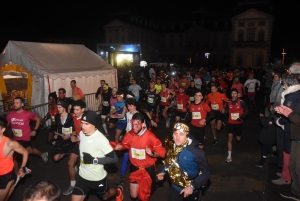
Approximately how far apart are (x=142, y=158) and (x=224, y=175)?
288 cm

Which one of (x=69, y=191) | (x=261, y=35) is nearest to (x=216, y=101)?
(x=69, y=191)

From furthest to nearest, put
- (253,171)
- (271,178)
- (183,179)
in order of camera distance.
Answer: (253,171), (271,178), (183,179)

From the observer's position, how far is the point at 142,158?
15.6 ft

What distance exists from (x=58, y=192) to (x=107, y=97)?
7.61 m

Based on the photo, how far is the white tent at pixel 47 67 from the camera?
Result: 11016 mm

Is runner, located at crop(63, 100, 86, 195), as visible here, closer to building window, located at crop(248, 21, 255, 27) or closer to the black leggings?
the black leggings

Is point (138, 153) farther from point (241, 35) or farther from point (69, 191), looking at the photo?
point (241, 35)

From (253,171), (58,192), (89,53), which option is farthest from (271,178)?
(89,53)

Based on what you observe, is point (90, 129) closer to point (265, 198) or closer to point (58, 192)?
point (58, 192)

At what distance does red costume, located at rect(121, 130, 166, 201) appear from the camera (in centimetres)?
470

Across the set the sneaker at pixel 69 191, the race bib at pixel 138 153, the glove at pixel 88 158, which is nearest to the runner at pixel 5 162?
the glove at pixel 88 158

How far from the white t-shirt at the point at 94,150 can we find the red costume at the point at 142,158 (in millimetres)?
633

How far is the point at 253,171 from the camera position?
6883mm

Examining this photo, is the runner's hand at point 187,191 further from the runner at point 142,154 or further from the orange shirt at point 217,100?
the orange shirt at point 217,100
